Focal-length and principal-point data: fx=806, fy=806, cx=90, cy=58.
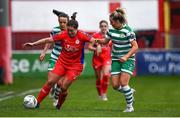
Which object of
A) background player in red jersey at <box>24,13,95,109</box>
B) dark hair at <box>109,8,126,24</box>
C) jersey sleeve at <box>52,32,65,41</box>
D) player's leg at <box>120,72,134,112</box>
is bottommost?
player's leg at <box>120,72,134,112</box>

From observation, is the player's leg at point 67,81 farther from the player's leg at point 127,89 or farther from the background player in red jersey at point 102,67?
the background player in red jersey at point 102,67

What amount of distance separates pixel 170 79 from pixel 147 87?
18.4 ft

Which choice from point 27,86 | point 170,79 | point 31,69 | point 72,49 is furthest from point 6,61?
point 72,49

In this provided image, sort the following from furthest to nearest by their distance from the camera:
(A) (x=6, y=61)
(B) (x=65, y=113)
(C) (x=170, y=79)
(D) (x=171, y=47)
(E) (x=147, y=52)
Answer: (D) (x=171, y=47) < (E) (x=147, y=52) < (C) (x=170, y=79) < (A) (x=6, y=61) < (B) (x=65, y=113)

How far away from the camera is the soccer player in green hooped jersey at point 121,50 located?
1716cm

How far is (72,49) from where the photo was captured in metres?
17.3

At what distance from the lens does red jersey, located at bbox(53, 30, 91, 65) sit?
17272 millimetres

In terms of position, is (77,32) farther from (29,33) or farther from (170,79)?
(29,33)

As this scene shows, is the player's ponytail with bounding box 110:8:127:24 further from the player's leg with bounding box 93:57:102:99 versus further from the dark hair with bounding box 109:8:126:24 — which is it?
the player's leg with bounding box 93:57:102:99

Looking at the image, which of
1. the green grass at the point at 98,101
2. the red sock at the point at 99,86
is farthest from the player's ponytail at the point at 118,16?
A: the red sock at the point at 99,86

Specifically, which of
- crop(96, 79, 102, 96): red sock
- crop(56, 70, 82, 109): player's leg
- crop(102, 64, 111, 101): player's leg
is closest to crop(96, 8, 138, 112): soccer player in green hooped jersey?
crop(56, 70, 82, 109): player's leg

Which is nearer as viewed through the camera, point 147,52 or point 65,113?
point 65,113

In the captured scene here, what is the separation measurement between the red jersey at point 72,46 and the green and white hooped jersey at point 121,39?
54cm

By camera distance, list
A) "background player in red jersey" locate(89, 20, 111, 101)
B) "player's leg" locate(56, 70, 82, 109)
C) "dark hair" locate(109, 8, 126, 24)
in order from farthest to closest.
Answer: "background player in red jersey" locate(89, 20, 111, 101)
"player's leg" locate(56, 70, 82, 109)
"dark hair" locate(109, 8, 126, 24)
